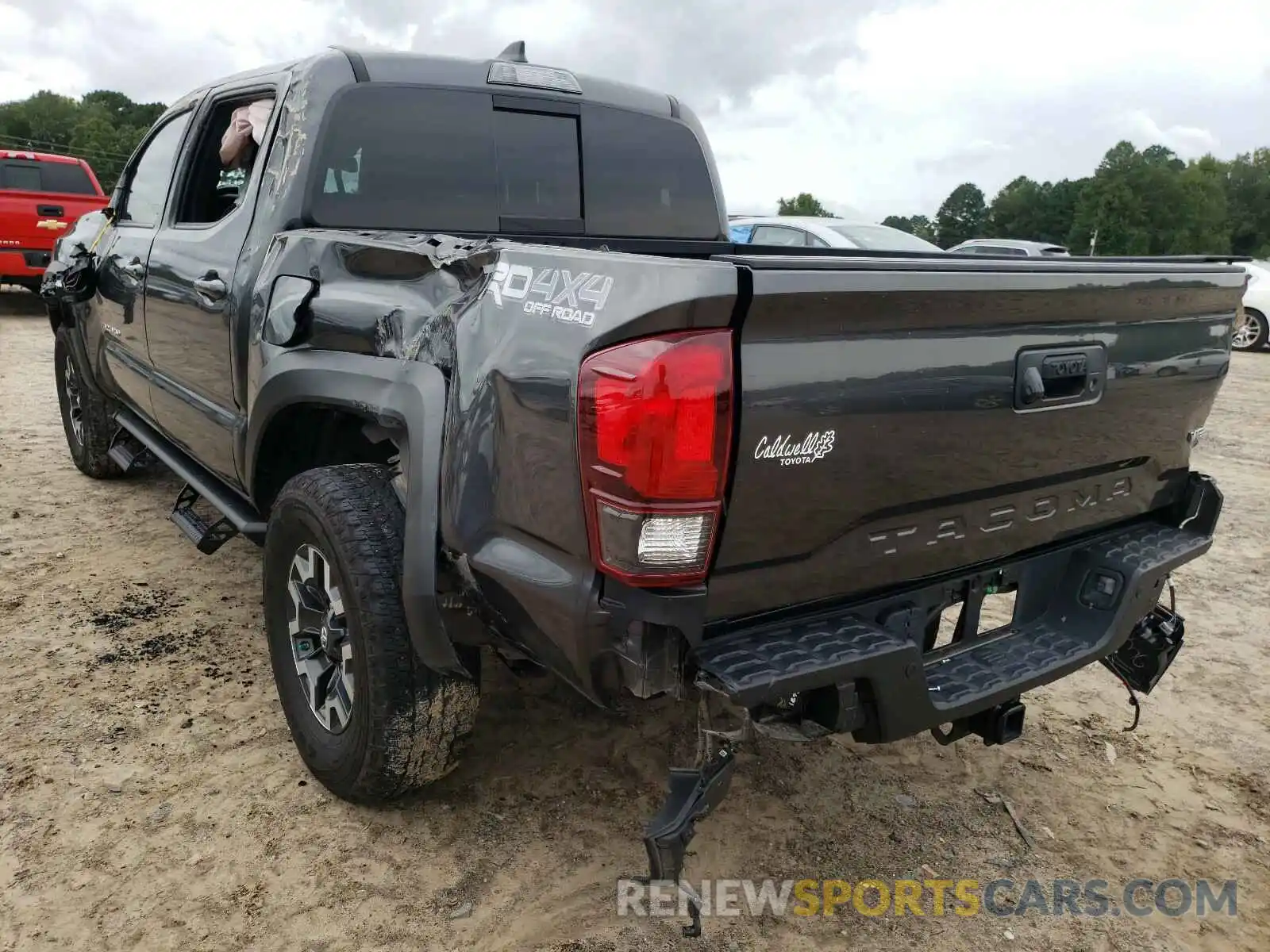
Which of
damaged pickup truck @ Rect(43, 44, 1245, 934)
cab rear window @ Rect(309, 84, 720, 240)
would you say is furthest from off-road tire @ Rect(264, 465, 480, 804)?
cab rear window @ Rect(309, 84, 720, 240)

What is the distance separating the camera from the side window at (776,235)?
10438mm

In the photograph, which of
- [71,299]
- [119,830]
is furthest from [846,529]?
[71,299]

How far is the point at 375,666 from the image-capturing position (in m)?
2.29

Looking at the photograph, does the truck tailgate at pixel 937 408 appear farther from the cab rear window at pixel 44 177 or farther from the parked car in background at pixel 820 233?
the cab rear window at pixel 44 177

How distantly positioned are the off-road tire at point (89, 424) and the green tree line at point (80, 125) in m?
64.1

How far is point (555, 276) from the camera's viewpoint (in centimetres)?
188

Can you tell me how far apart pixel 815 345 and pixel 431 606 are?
3.31ft

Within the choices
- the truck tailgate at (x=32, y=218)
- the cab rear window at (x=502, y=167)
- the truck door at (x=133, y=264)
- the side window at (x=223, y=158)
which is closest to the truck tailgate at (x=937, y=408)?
the cab rear window at (x=502, y=167)

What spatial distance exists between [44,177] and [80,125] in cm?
8020

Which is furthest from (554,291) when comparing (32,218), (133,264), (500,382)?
(32,218)

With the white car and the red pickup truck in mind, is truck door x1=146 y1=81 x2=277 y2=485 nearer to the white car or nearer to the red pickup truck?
the red pickup truck

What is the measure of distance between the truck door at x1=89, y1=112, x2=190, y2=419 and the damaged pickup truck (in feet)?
1.82

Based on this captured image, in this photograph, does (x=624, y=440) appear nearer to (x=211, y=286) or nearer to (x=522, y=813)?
(x=522, y=813)

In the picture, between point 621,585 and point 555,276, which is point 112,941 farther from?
point 555,276
